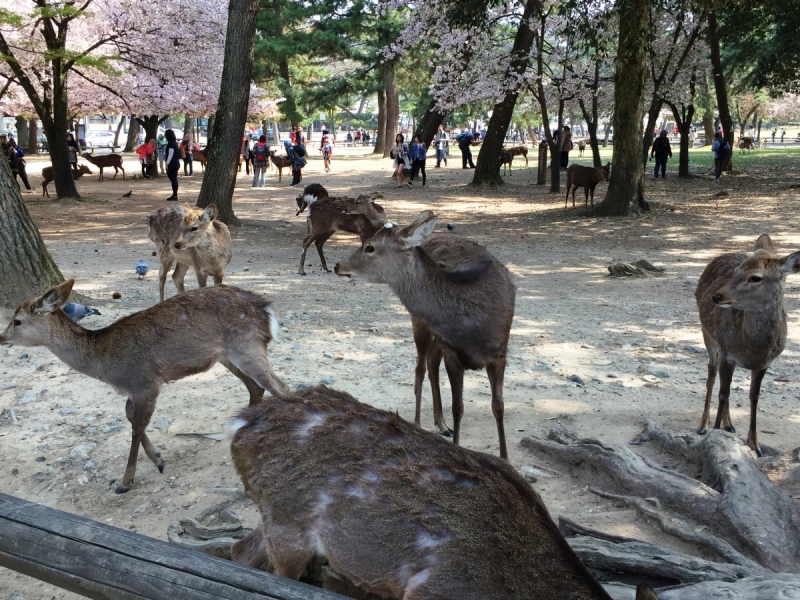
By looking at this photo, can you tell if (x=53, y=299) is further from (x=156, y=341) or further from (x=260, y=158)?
(x=260, y=158)

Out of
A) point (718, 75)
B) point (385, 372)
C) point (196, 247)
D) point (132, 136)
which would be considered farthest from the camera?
point (132, 136)

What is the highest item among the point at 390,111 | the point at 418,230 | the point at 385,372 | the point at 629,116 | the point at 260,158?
the point at 390,111

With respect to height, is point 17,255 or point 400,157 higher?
point 400,157

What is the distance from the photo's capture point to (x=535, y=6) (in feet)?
71.4

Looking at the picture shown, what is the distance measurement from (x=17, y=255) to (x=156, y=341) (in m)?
3.38

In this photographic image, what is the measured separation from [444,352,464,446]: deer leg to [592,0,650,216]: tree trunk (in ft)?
36.8

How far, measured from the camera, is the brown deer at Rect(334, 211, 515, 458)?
4.96 m

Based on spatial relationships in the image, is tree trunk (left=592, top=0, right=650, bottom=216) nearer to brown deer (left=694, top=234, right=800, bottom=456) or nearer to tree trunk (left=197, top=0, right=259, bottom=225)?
tree trunk (left=197, top=0, right=259, bottom=225)

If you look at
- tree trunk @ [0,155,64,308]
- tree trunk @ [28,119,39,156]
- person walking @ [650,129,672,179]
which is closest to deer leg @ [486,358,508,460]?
tree trunk @ [0,155,64,308]

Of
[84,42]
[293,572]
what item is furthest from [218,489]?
[84,42]

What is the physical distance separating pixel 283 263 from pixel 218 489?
7.89 m

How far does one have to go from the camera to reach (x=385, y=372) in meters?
6.41

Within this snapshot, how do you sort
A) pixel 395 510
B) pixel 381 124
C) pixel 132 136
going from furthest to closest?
pixel 132 136, pixel 381 124, pixel 395 510

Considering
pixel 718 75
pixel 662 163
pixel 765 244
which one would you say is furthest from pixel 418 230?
pixel 662 163
